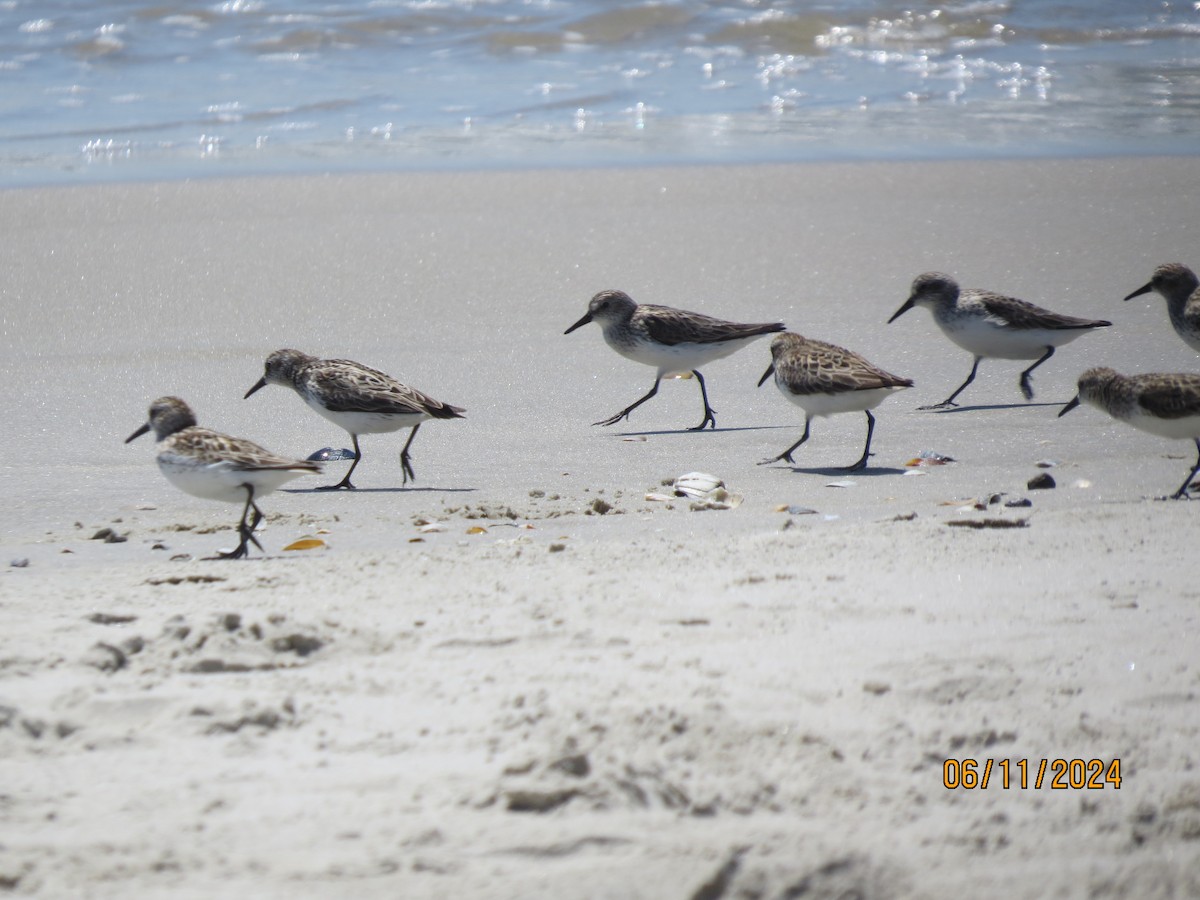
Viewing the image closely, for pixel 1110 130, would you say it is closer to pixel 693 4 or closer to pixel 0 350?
pixel 693 4

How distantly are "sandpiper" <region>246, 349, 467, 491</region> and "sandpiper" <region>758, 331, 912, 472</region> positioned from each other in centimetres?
166

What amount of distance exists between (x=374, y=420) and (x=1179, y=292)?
4891 millimetres

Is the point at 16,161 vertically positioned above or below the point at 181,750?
above

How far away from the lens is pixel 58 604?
15.1 ft

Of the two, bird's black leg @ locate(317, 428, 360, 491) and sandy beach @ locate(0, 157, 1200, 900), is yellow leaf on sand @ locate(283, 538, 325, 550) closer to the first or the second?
sandy beach @ locate(0, 157, 1200, 900)

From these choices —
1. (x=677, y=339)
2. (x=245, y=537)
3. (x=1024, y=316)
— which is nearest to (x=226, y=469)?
(x=245, y=537)

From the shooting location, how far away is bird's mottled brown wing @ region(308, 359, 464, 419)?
23.5 ft

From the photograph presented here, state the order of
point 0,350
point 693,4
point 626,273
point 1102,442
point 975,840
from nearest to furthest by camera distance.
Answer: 1. point 975,840
2. point 1102,442
3. point 0,350
4. point 626,273
5. point 693,4

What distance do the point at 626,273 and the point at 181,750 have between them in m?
7.65

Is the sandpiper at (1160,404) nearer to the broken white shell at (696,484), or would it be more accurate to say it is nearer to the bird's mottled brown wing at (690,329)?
the broken white shell at (696,484)

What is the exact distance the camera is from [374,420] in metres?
7.23

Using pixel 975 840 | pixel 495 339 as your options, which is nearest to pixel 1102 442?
pixel 495 339

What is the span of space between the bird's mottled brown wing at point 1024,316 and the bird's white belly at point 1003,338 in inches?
1.3

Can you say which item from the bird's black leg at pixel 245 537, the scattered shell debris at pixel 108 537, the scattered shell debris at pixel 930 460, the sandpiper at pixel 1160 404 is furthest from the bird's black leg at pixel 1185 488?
the scattered shell debris at pixel 108 537
